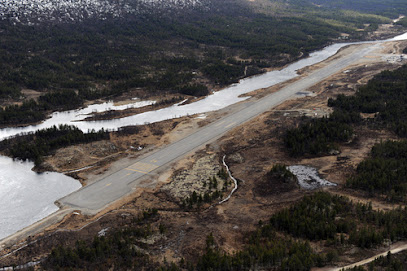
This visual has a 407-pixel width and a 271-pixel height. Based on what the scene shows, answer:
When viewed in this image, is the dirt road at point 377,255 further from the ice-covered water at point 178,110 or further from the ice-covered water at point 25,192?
the ice-covered water at point 178,110

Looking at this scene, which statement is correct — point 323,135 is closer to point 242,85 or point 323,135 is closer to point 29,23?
point 242,85

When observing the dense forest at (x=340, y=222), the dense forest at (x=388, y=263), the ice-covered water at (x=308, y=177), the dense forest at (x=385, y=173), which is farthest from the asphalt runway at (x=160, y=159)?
the dense forest at (x=388, y=263)

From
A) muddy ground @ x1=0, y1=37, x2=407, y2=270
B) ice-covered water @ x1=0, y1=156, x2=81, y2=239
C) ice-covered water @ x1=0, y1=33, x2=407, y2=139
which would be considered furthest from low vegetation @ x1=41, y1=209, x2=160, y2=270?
ice-covered water @ x1=0, y1=33, x2=407, y2=139

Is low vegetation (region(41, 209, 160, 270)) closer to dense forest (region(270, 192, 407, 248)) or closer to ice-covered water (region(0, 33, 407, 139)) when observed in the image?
dense forest (region(270, 192, 407, 248))

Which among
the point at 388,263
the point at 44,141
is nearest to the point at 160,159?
the point at 44,141

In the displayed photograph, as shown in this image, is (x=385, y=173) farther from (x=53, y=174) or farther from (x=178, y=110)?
(x=178, y=110)
